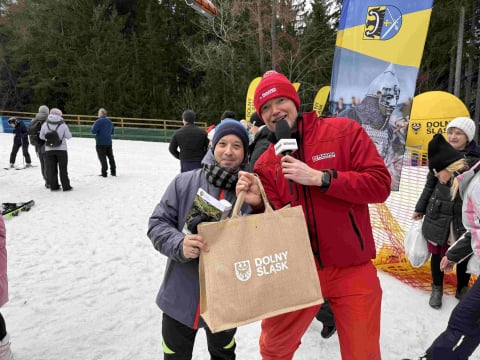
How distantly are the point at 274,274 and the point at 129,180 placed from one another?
8457 mm

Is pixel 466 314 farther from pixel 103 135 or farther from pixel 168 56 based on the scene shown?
pixel 168 56

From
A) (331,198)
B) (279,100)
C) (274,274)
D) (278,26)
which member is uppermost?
(278,26)

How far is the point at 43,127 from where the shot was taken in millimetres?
7270

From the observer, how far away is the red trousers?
5.54 feet

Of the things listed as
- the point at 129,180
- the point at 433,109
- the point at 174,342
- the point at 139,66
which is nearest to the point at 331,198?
the point at 174,342

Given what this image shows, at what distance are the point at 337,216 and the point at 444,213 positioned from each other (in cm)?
198

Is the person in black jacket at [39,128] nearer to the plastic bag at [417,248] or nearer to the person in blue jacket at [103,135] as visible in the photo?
the person in blue jacket at [103,135]

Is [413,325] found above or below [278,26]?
below

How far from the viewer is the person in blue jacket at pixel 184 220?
1767 mm

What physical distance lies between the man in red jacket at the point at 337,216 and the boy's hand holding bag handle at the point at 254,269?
23 centimetres

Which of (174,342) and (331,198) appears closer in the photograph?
(331,198)

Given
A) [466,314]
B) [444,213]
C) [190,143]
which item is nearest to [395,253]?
[444,213]

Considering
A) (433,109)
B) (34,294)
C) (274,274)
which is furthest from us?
(433,109)

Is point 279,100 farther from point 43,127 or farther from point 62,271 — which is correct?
point 43,127
